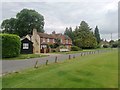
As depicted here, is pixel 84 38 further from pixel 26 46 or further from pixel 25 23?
pixel 26 46

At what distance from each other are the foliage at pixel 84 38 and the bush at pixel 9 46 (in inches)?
2331

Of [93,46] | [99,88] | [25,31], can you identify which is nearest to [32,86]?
[99,88]

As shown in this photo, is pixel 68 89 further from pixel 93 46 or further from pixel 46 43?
pixel 93 46

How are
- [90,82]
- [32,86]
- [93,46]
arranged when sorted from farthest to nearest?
[93,46] < [90,82] < [32,86]

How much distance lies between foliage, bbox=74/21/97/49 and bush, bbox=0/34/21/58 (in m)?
59.2

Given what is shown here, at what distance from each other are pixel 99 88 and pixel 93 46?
94.4m

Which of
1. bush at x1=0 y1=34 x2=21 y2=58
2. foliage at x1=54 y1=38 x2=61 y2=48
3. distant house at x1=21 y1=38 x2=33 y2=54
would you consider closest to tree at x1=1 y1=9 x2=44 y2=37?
foliage at x1=54 y1=38 x2=61 y2=48

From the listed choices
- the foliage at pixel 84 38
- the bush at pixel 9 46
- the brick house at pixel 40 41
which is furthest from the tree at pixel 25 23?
the bush at pixel 9 46

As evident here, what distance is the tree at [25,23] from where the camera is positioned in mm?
93062

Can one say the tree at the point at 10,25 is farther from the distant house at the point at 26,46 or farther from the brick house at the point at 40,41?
the distant house at the point at 26,46

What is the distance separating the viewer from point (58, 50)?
7731cm

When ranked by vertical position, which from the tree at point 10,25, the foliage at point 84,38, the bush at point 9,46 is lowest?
the bush at point 9,46

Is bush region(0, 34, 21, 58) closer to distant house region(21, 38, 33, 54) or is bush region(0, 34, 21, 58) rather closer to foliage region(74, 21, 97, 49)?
distant house region(21, 38, 33, 54)

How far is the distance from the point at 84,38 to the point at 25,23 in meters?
25.4
